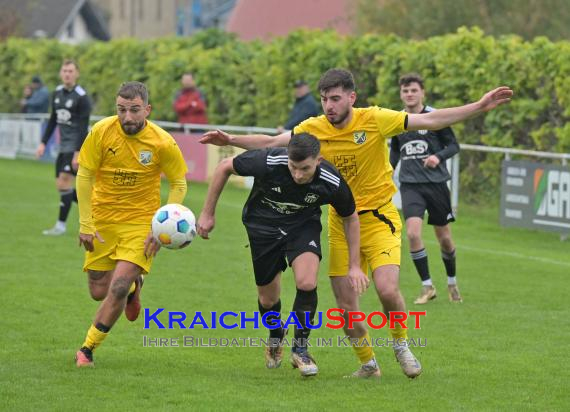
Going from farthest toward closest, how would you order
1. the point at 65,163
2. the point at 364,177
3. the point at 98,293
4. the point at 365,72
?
the point at 365,72 < the point at 65,163 < the point at 98,293 < the point at 364,177

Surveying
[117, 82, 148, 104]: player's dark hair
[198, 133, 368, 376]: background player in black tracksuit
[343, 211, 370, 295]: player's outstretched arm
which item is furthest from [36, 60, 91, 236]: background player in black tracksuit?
[343, 211, 370, 295]: player's outstretched arm

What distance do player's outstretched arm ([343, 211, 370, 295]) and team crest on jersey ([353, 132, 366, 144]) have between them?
0.54 m

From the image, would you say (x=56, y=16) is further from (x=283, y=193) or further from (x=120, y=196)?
(x=283, y=193)

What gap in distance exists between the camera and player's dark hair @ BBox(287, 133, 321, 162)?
814cm

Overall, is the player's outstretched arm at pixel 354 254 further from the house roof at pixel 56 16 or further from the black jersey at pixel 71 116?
the house roof at pixel 56 16

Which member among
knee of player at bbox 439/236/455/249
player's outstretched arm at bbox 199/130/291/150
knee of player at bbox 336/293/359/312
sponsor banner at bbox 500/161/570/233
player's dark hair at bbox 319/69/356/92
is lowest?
sponsor banner at bbox 500/161/570/233

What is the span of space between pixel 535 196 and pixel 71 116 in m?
6.40

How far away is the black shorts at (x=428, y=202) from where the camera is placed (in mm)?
12484

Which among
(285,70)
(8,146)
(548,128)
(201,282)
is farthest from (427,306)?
(8,146)

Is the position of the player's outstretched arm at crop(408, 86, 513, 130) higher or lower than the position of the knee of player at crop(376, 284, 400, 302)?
higher

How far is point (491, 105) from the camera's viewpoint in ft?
26.9

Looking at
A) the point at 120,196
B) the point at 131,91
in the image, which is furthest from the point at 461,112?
the point at 120,196

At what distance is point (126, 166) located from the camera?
30.6 ft

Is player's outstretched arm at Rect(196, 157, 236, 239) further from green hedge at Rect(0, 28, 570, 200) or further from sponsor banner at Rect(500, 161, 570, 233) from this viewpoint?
green hedge at Rect(0, 28, 570, 200)
